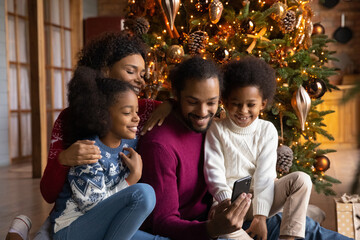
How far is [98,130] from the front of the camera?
1.57 metres

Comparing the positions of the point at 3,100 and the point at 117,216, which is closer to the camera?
the point at 117,216

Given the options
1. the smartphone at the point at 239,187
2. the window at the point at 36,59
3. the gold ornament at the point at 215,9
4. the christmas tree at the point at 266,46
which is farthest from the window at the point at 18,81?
the smartphone at the point at 239,187

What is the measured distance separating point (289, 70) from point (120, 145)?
1.53m

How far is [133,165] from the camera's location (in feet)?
5.17

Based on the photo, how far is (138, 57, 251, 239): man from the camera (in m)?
1.60

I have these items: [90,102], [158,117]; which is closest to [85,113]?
[90,102]

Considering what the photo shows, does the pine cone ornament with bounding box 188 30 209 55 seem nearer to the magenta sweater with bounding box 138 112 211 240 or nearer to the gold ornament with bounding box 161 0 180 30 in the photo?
the gold ornament with bounding box 161 0 180 30

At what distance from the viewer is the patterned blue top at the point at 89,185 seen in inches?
59.9

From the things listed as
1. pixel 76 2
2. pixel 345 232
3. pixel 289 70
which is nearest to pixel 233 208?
pixel 345 232

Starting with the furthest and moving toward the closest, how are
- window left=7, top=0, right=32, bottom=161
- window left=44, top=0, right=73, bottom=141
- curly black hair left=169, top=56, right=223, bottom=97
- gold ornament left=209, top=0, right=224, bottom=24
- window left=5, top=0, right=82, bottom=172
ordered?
window left=44, top=0, right=73, bottom=141 → window left=7, top=0, right=32, bottom=161 → window left=5, top=0, right=82, bottom=172 → gold ornament left=209, top=0, right=224, bottom=24 → curly black hair left=169, top=56, right=223, bottom=97

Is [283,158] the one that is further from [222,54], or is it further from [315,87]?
[222,54]

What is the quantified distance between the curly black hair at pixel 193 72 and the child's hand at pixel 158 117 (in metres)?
0.07

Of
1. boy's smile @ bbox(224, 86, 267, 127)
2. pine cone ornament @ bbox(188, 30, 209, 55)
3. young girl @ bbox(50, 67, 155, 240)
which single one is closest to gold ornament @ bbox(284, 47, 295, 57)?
pine cone ornament @ bbox(188, 30, 209, 55)

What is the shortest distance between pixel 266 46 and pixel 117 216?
66.6 inches
